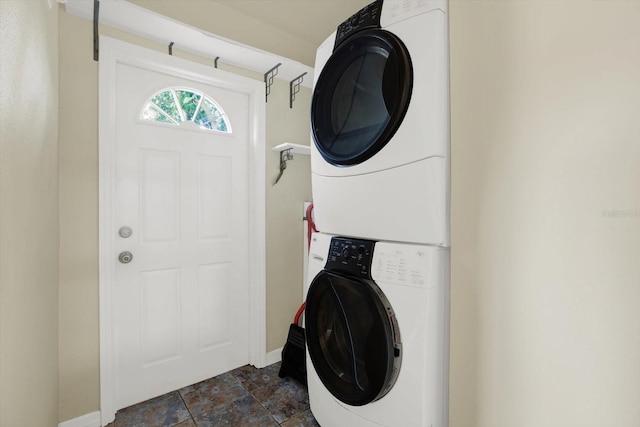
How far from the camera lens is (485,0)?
87cm

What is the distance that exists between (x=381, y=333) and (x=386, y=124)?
78 cm

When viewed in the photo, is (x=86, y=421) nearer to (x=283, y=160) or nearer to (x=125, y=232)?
(x=125, y=232)

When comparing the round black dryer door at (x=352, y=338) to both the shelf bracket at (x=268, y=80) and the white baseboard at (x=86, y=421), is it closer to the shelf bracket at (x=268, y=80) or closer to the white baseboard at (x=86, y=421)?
the white baseboard at (x=86, y=421)

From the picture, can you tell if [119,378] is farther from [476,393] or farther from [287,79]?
[287,79]

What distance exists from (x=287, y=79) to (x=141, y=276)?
1.71 metres

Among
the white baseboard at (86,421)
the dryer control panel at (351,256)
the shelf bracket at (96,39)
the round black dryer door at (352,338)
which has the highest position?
the shelf bracket at (96,39)

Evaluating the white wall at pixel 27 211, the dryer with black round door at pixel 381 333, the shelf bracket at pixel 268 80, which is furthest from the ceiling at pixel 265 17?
the dryer with black round door at pixel 381 333

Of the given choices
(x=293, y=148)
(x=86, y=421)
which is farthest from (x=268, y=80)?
(x=86, y=421)

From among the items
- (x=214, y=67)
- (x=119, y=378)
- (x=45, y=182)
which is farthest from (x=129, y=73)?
(x=119, y=378)

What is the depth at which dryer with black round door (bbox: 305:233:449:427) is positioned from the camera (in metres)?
1.01

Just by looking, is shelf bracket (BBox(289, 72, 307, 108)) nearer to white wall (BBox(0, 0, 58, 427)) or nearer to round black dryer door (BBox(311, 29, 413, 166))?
round black dryer door (BBox(311, 29, 413, 166))

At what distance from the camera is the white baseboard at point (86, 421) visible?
152 centimetres

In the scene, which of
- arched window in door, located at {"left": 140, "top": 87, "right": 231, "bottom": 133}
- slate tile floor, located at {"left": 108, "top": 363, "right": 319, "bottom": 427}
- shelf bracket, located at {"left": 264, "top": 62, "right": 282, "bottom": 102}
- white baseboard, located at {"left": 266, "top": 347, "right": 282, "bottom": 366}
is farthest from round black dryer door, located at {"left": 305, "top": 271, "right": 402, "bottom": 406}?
shelf bracket, located at {"left": 264, "top": 62, "right": 282, "bottom": 102}

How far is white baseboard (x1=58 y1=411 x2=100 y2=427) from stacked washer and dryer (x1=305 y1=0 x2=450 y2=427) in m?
1.21
